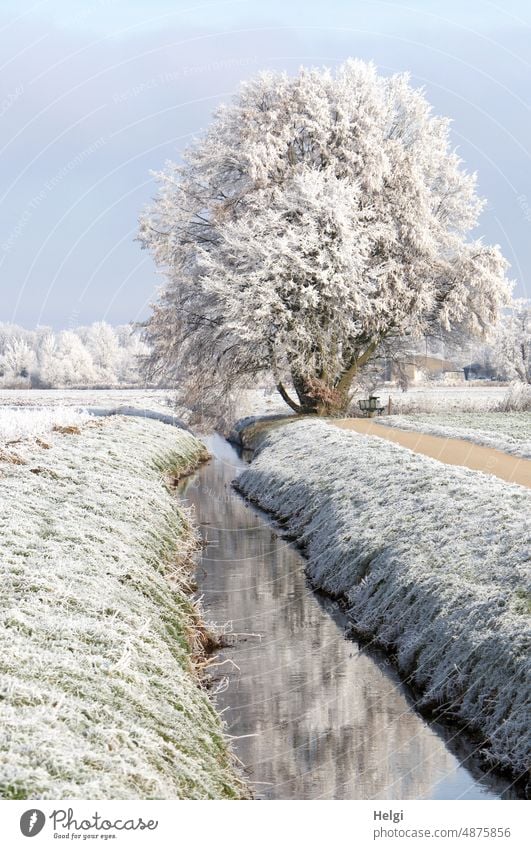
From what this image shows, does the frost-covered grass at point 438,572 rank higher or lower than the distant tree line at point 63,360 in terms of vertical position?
lower

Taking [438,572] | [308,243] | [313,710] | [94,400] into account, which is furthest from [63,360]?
[313,710]

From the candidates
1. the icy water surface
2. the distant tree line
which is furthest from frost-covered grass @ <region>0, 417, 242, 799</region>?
the distant tree line

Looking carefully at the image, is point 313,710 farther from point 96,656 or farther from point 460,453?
point 460,453

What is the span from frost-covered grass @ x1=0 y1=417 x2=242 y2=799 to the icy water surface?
56cm

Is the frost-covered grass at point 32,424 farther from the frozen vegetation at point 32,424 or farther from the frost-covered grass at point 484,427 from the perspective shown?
the frost-covered grass at point 484,427

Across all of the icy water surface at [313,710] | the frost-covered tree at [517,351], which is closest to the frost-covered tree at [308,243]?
the icy water surface at [313,710]

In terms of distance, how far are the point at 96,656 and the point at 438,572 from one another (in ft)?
20.7

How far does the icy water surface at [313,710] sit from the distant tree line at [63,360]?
104m

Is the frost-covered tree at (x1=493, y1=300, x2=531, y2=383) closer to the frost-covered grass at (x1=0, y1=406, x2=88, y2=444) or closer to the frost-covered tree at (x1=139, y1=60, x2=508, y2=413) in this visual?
the frost-covered tree at (x1=139, y1=60, x2=508, y2=413)

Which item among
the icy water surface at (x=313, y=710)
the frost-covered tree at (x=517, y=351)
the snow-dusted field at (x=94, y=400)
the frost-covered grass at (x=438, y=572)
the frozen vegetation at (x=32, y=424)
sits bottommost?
the icy water surface at (x=313, y=710)

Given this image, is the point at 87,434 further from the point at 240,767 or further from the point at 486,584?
the point at 240,767

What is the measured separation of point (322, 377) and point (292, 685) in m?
32.9

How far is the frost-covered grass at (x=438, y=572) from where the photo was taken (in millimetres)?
10336

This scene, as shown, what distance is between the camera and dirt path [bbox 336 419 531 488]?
843 inches
